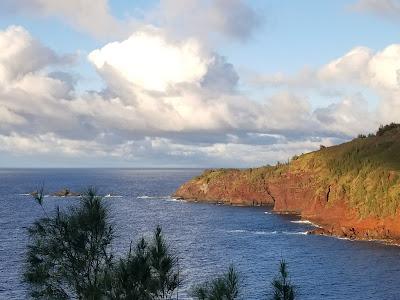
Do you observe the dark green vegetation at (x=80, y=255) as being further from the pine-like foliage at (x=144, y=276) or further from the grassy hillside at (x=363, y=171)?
the grassy hillside at (x=363, y=171)

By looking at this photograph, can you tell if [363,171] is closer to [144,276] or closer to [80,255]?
[80,255]

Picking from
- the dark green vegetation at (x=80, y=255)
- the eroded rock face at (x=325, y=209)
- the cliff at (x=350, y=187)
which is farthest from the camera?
the cliff at (x=350, y=187)

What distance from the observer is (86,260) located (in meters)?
30.0

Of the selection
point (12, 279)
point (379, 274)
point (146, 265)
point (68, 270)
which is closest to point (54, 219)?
point (68, 270)

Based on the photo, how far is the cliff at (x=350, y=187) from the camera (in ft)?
399

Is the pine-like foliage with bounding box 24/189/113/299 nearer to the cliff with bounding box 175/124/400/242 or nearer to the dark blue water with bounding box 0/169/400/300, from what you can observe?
the dark blue water with bounding box 0/169/400/300

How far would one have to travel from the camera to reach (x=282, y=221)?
152750 mm

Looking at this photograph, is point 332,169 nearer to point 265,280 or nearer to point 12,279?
point 265,280

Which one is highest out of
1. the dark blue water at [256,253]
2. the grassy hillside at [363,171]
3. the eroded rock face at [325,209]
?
the grassy hillside at [363,171]

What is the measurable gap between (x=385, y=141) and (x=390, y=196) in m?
32.2

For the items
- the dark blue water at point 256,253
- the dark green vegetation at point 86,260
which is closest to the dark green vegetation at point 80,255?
the dark green vegetation at point 86,260

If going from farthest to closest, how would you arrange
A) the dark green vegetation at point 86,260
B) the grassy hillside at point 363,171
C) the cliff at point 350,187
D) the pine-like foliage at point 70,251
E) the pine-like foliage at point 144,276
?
the grassy hillside at point 363,171
the cliff at point 350,187
the pine-like foliage at point 70,251
the dark green vegetation at point 86,260
the pine-like foliage at point 144,276

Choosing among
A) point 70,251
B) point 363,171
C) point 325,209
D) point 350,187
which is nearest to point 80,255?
point 70,251

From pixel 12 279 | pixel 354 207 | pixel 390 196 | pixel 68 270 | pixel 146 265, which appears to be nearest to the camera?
pixel 146 265
